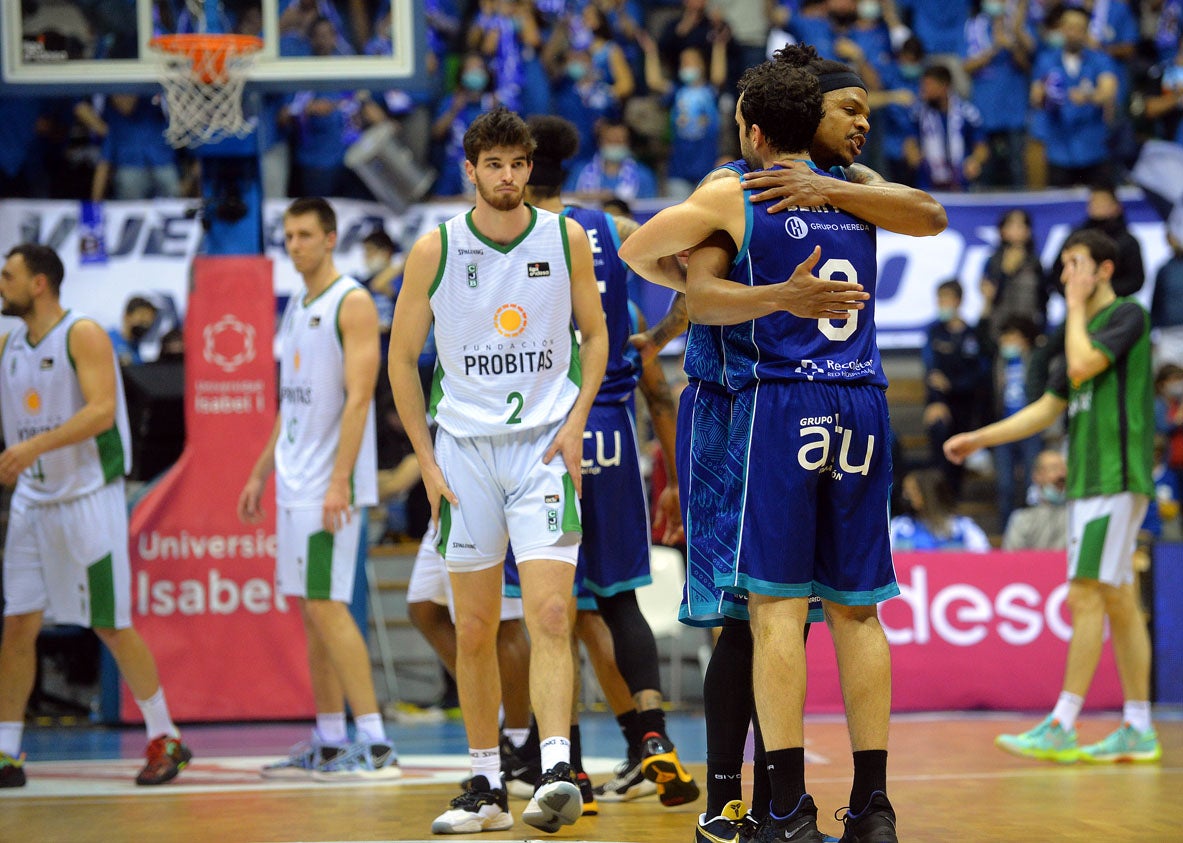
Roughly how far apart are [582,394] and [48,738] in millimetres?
5307

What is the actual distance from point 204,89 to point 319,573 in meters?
4.02

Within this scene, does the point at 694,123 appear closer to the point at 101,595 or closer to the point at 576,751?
the point at 101,595

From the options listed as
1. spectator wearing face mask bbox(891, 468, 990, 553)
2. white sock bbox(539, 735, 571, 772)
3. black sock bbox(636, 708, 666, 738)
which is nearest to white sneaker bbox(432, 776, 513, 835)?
white sock bbox(539, 735, 571, 772)

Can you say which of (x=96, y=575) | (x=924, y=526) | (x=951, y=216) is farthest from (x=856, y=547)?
(x=951, y=216)

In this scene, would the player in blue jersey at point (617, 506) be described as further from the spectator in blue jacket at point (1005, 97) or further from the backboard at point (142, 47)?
the spectator in blue jacket at point (1005, 97)

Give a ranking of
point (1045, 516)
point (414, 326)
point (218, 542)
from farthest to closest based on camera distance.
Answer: point (1045, 516) < point (218, 542) < point (414, 326)

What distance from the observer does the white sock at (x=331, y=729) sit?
7004mm

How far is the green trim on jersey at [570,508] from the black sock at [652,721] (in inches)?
40.6

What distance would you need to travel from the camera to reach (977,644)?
32.4 ft

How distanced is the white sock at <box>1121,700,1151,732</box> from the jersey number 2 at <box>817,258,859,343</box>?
155 inches

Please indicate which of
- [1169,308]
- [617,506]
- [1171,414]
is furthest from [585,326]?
[1169,308]

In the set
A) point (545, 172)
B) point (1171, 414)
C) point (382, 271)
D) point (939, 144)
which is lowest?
point (1171, 414)

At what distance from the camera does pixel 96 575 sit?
23.2 ft

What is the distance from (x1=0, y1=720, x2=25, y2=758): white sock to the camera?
6.92 m
